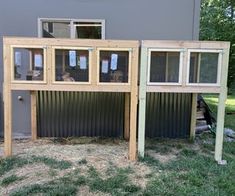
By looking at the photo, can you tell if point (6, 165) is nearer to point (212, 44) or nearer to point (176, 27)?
point (212, 44)

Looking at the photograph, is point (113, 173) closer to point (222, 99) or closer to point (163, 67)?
point (163, 67)

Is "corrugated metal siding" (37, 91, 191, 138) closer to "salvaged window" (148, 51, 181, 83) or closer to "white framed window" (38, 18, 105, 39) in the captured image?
"white framed window" (38, 18, 105, 39)

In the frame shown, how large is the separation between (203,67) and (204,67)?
0.05 feet

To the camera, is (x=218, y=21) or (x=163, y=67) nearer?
(x=163, y=67)

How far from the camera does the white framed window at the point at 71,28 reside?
643 cm

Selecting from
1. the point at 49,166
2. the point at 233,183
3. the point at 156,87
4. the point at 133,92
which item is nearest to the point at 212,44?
the point at 156,87

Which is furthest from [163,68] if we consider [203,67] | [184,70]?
[203,67]

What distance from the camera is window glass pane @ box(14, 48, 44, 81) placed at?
200 inches

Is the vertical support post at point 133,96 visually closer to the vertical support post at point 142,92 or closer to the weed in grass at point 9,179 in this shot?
the vertical support post at point 142,92

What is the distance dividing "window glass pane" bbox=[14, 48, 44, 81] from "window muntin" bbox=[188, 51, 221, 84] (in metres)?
2.51

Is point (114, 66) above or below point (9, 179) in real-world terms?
above

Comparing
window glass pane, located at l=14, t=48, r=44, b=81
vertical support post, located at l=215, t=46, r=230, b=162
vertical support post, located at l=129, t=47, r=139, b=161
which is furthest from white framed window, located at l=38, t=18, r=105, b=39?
vertical support post, located at l=215, t=46, r=230, b=162

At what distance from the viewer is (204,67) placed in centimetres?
506


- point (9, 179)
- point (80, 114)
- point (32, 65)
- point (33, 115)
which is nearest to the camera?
point (9, 179)
